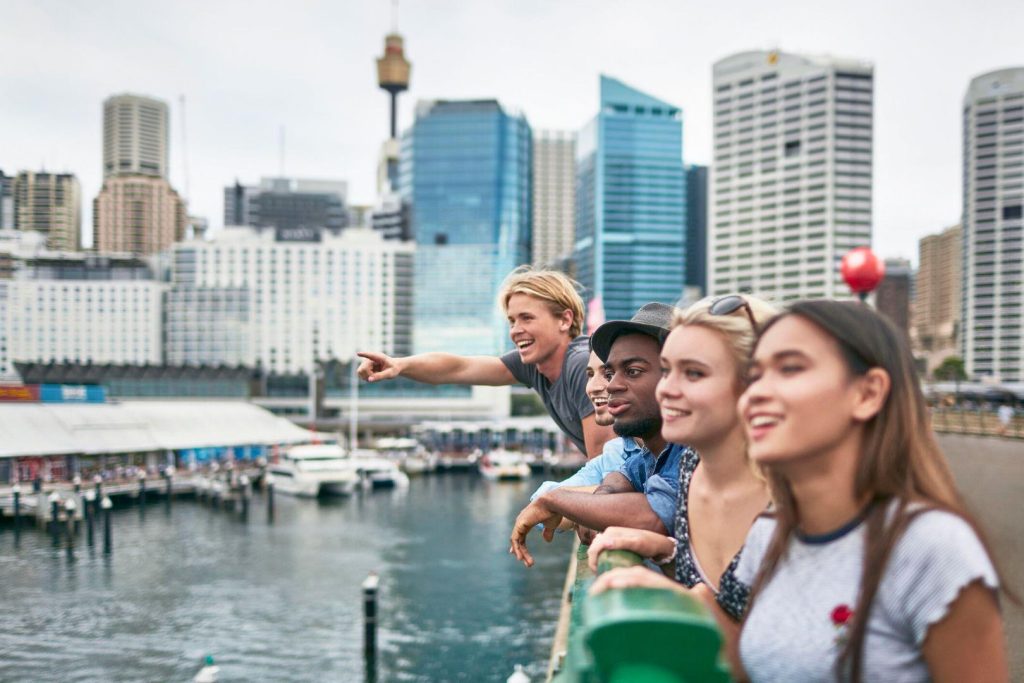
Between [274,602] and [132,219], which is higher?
[132,219]

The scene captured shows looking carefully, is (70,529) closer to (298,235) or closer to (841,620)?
(841,620)

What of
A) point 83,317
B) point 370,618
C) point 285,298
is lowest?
point 370,618

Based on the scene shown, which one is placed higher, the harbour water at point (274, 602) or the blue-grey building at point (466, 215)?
the blue-grey building at point (466, 215)

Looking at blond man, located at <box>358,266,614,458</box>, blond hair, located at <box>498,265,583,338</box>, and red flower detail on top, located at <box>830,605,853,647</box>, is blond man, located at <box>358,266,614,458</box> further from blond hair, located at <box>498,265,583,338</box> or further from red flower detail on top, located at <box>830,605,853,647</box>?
red flower detail on top, located at <box>830,605,853,647</box>

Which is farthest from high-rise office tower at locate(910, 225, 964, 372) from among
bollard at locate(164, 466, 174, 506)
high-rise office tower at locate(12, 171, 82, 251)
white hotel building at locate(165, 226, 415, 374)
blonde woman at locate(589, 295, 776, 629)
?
high-rise office tower at locate(12, 171, 82, 251)

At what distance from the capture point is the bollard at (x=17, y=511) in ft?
114

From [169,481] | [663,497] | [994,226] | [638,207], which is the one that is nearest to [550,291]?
[663,497]

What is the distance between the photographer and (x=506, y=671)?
19.1 m

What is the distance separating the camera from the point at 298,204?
161 meters

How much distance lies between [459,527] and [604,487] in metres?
37.6

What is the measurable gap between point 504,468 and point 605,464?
194 feet

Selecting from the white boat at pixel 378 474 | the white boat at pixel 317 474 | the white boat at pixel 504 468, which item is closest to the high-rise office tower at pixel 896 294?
the white boat at pixel 504 468

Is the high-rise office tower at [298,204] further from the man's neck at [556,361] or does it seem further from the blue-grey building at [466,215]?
the man's neck at [556,361]

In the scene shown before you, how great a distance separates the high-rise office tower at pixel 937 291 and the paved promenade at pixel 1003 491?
155 metres
